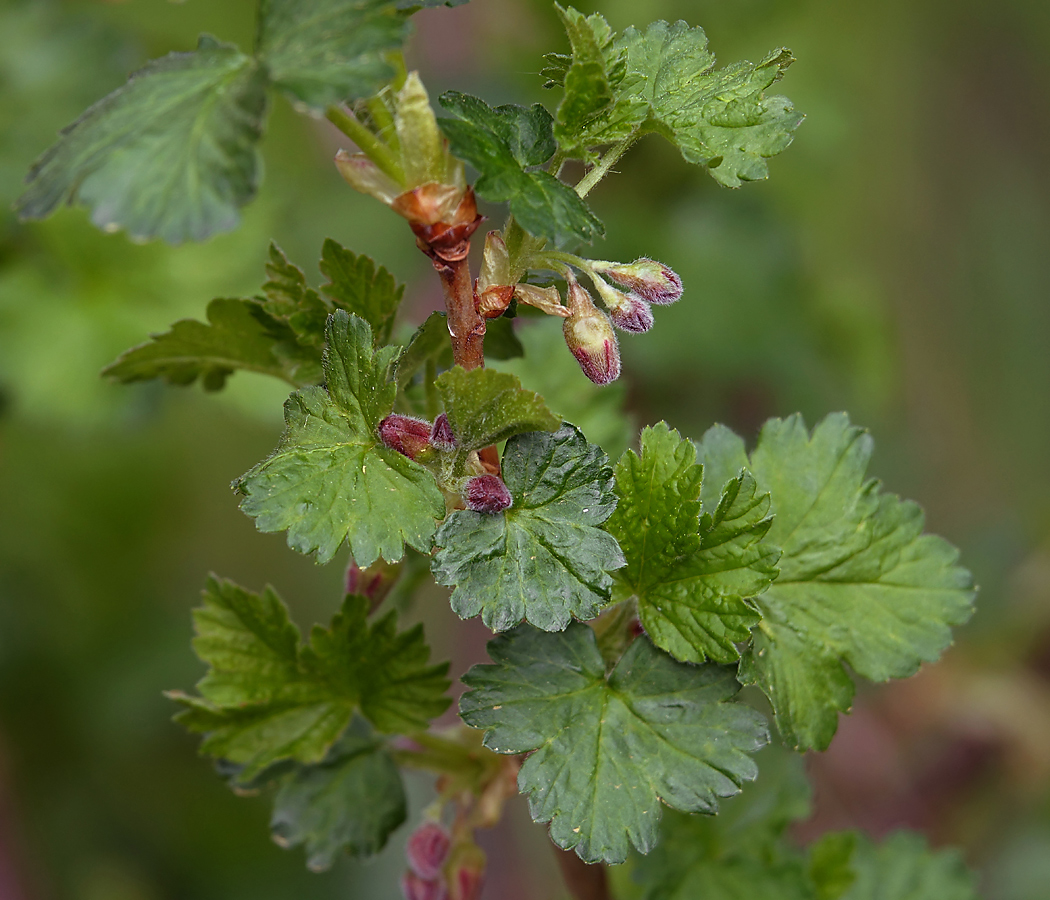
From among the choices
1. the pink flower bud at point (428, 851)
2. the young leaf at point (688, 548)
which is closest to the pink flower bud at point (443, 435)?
the young leaf at point (688, 548)

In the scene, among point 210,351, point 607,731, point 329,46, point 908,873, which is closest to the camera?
point 329,46

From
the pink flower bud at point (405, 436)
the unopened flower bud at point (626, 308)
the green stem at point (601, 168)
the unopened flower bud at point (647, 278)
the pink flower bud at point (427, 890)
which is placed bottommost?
the pink flower bud at point (427, 890)

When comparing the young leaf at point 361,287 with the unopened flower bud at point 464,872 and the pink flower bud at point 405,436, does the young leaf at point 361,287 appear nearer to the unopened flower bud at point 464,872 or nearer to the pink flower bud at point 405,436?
the pink flower bud at point 405,436

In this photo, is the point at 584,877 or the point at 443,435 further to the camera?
the point at 584,877

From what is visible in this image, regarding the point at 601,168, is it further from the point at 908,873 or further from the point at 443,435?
the point at 908,873

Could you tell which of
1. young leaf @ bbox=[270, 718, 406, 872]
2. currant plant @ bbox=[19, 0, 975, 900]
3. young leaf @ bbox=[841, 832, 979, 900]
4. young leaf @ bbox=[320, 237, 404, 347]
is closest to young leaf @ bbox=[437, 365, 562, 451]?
currant plant @ bbox=[19, 0, 975, 900]

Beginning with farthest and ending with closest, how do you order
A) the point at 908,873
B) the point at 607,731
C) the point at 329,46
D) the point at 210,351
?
the point at 908,873 < the point at 210,351 < the point at 607,731 < the point at 329,46

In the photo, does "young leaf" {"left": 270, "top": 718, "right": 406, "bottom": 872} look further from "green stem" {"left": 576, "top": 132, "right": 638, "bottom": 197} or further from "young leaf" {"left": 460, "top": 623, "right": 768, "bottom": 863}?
"green stem" {"left": 576, "top": 132, "right": 638, "bottom": 197}

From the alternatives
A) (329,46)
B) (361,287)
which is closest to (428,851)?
(361,287)
